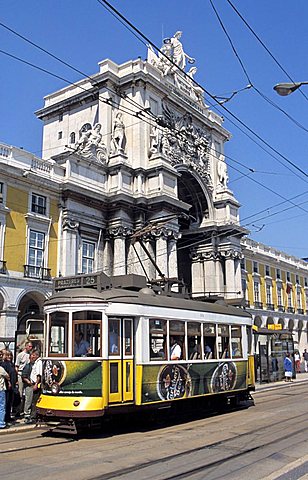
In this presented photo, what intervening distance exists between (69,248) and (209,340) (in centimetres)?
1554

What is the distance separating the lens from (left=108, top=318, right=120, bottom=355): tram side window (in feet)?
37.8

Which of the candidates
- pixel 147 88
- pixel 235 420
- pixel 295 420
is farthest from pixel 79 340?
pixel 147 88

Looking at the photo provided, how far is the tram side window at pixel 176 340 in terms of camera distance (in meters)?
12.9

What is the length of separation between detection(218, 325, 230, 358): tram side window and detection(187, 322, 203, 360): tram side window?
3.88 feet

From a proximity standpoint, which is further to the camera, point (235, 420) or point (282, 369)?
point (282, 369)

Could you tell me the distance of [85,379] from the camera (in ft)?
36.3

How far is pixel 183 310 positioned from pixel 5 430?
5.22 m

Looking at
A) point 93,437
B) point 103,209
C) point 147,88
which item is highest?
point 147,88

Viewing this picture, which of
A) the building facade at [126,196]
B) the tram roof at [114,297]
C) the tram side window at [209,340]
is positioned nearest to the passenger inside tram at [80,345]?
the tram roof at [114,297]

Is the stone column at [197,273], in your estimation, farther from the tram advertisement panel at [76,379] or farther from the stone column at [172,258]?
the tram advertisement panel at [76,379]

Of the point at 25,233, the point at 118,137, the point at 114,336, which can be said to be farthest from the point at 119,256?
the point at 114,336

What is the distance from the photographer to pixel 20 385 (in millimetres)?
14258

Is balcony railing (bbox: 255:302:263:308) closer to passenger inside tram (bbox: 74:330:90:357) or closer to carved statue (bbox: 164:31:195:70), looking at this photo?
carved statue (bbox: 164:31:195:70)

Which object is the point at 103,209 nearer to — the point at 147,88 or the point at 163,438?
the point at 147,88
